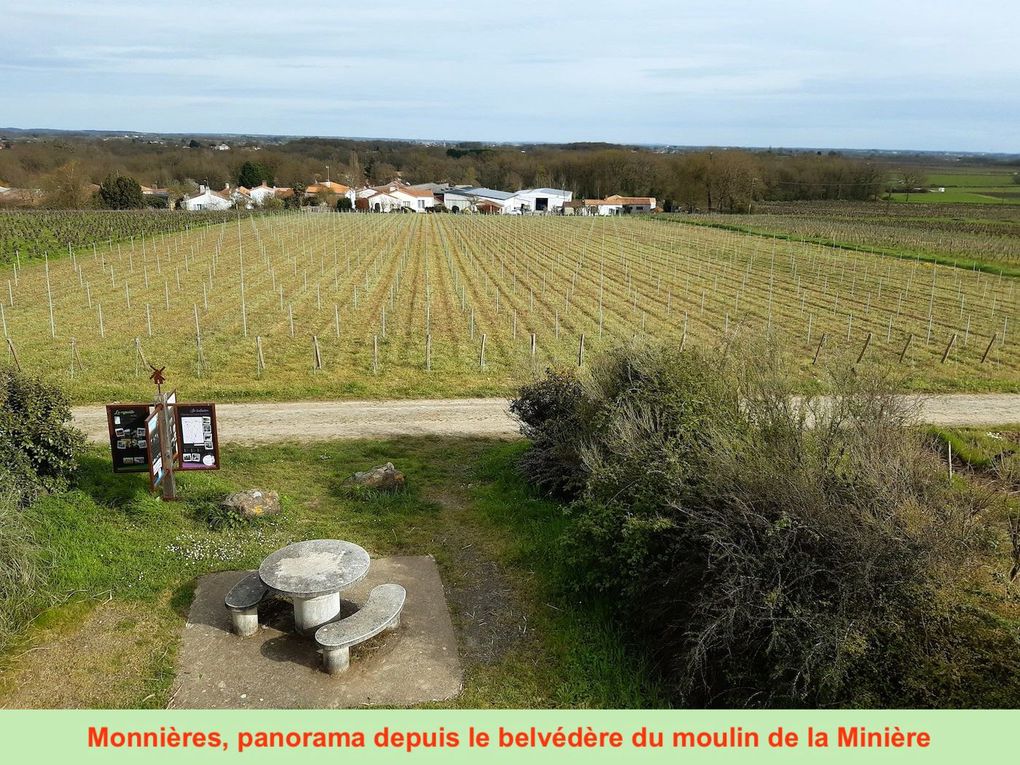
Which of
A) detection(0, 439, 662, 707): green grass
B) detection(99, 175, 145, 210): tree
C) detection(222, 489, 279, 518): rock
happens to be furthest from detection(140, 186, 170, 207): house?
detection(222, 489, 279, 518): rock

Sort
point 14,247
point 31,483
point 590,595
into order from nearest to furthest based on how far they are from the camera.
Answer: point 590,595 → point 31,483 → point 14,247

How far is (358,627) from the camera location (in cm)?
812

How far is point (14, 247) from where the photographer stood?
144 ft

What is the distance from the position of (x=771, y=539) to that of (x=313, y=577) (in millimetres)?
4957

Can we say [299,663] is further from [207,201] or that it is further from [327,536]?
[207,201]

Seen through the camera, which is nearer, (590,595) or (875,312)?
(590,595)

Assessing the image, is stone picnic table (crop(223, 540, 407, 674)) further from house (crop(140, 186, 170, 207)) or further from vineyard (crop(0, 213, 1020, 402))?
house (crop(140, 186, 170, 207))

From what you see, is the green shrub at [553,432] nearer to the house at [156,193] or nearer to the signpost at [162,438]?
the signpost at [162,438]

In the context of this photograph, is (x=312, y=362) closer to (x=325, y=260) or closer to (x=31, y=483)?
(x=31, y=483)

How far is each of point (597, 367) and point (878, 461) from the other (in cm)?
529

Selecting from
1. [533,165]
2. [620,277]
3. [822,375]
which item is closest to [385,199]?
[533,165]

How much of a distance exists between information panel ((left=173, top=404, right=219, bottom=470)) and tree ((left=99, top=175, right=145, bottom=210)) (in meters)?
83.8

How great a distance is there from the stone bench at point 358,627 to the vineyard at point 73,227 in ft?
125

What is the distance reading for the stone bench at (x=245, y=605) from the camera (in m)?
8.45
